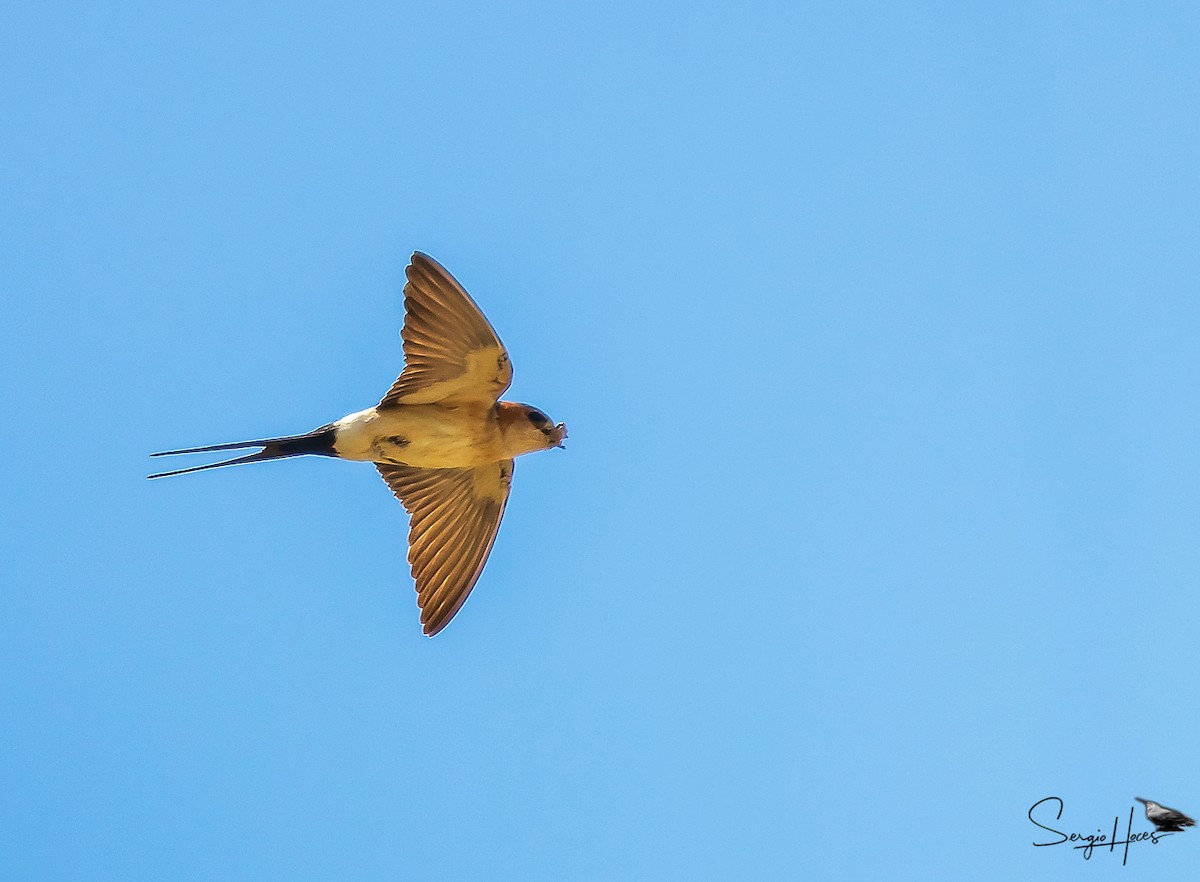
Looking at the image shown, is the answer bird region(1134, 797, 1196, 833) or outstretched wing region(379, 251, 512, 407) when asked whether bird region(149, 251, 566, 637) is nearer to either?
outstretched wing region(379, 251, 512, 407)

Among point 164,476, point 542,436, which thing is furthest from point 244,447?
point 542,436

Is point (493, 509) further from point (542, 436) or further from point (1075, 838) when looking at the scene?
point (1075, 838)

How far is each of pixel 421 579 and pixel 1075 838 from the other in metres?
3.04

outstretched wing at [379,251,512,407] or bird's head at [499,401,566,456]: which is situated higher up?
outstretched wing at [379,251,512,407]

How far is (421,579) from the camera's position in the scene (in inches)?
257

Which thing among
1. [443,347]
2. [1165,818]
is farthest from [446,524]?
[1165,818]

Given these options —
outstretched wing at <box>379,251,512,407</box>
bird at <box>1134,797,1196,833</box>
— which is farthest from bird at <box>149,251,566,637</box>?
bird at <box>1134,797,1196,833</box>

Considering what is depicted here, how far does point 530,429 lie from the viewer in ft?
20.1

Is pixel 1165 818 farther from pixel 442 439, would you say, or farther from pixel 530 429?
pixel 442 439

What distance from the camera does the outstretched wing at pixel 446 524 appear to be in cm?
652

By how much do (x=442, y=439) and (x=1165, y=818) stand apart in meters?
3.27

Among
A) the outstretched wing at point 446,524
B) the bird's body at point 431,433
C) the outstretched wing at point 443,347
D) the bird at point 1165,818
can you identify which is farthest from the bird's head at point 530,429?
the bird at point 1165,818

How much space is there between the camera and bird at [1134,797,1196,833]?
525 cm

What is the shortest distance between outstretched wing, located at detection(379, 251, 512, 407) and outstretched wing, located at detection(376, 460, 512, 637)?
589 mm
